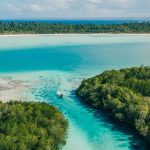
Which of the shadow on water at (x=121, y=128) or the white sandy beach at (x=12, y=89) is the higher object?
the shadow on water at (x=121, y=128)

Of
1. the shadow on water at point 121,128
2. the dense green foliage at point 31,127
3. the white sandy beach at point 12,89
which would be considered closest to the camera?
the dense green foliage at point 31,127

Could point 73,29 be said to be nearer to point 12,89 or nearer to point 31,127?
point 12,89

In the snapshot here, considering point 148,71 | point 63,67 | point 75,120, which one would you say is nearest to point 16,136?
point 75,120

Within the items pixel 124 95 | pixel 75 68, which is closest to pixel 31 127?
pixel 124 95

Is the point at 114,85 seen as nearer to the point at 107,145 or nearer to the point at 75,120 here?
the point at 75,120

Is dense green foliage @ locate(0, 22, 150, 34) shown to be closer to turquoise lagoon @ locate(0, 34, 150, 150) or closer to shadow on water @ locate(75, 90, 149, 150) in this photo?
turquoise lagoon @ locate(0, 34, 150, 150)

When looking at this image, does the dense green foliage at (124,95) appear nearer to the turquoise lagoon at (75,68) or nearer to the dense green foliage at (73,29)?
the turquoise lagoon at (75,68)

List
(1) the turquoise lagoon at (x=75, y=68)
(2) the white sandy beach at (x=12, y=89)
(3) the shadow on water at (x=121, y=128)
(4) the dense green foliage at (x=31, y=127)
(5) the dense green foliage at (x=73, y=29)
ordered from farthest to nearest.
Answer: (5) the dense green foliage at (x=73, y=29)
(2) the white sandy beach at (x=12, y=89)
(1) the turquoise lagoon at (x=75, y=68)
(3) the shadow on water at (x=121, y=128)
(4) the dense green foliage at (x=31, y=127)

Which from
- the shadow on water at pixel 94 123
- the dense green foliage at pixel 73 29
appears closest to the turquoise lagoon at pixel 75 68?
the shadow on water at pixel 94 123
